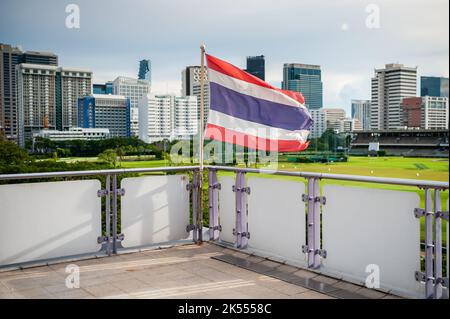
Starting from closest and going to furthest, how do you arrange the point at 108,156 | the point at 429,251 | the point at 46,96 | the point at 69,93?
the point at 429,251, the point at 108,156, the point at 46,96, the point at 69,93

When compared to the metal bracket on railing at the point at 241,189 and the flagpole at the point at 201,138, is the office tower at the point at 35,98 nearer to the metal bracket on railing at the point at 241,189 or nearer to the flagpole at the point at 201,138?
the flagpole at the point at 201,138

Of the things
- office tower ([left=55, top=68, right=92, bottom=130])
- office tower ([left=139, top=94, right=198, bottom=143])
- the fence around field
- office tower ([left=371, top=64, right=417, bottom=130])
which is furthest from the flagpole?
office tower ([left=371, top=64, right=417, bottom=130])

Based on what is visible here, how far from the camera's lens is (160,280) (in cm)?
416

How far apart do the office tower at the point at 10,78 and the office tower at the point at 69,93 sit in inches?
275

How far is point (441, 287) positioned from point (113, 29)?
542 ft

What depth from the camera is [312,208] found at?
171 inches

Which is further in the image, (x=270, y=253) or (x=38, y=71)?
(x=38, y=71)

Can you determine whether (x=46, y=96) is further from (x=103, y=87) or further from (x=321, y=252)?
(x=321, y=252)

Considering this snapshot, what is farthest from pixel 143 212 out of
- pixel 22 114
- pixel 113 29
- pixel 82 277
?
pixel 113 29

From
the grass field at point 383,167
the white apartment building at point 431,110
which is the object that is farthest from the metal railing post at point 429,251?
the white apartment building at point 431,110

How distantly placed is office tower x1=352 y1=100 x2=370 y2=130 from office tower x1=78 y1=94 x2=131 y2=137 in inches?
3183

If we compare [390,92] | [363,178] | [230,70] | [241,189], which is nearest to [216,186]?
[241,189]

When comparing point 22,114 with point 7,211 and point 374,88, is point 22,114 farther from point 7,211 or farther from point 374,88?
point 374,88

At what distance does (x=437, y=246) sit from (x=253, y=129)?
85.5 inches
